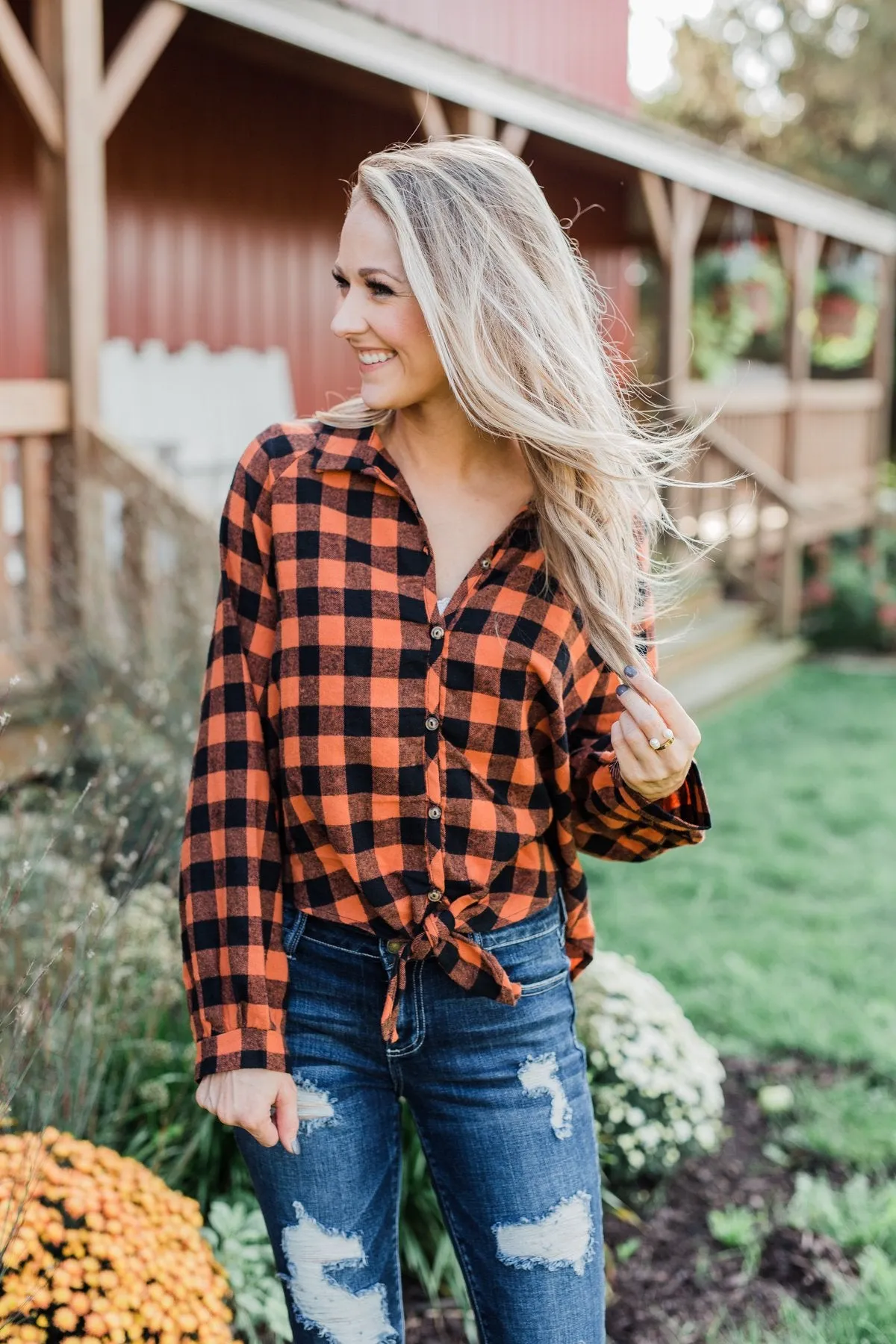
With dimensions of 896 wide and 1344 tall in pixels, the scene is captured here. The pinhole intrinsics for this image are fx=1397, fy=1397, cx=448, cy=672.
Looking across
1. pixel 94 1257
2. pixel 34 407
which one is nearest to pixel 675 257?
pixel 34 407

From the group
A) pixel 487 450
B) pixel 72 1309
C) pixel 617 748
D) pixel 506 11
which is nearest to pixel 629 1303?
pixel 72 1309

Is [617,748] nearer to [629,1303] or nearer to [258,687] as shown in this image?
[258,687]

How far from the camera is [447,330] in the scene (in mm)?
1753

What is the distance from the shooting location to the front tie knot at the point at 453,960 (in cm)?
174

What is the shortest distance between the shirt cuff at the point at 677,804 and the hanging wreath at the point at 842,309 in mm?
11811

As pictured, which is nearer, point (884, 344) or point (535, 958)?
point (535, 958)

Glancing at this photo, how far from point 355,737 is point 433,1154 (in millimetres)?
556

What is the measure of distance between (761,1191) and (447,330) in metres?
2.49

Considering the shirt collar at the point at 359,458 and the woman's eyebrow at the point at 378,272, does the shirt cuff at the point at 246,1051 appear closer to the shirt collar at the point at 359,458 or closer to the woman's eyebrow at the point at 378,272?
the shirt collar at the point at 359,458

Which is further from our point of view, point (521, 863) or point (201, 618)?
point (201, 618)

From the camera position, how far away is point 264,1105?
5.64 feet

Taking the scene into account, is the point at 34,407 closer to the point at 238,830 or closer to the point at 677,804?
the point at 238,830

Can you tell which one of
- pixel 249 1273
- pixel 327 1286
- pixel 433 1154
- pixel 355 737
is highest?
pixel 355 737

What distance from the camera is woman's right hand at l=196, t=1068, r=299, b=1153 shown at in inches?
67.6
